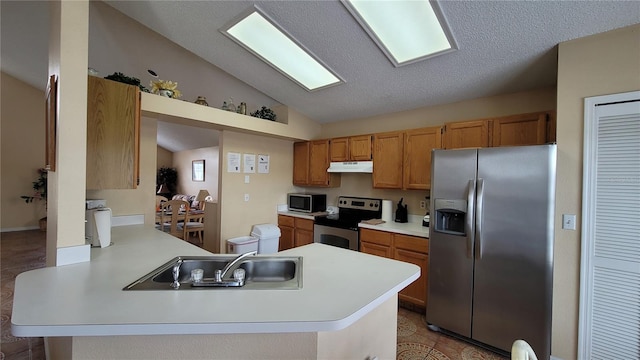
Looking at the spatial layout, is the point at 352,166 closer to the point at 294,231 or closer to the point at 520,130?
the point at 294,231

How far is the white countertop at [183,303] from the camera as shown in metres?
0.84

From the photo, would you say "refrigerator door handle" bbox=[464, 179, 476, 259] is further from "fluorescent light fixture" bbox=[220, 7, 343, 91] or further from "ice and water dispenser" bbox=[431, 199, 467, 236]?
"fluorescent light fixture" bbox=[220, 7, 343, 91]

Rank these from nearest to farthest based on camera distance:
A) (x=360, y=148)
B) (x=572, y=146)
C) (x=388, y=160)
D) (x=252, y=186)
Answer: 1. (x=572, y=146)
2. (x=388, y=160)
3. (x=360, y=148)
4. (x=252, y=186)

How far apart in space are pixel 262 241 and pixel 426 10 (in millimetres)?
3101

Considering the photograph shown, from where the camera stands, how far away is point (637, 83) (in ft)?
5.37

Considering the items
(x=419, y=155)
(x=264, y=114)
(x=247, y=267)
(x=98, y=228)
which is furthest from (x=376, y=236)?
(x=98, y=228)

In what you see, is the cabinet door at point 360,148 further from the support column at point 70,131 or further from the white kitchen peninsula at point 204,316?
the support column at point 70,131

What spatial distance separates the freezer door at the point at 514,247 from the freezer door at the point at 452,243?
0.07m

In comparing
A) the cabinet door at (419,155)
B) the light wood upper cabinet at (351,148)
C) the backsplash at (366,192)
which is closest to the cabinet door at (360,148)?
the light wood upper cabinet at (351,148)

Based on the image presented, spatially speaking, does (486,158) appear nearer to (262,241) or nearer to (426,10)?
(426,10)

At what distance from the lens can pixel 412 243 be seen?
265cm

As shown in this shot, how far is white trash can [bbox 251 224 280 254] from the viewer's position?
140 inches

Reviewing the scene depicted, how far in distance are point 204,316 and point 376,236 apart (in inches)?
89.8

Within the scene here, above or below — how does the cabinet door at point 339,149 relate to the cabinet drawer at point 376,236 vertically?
above
